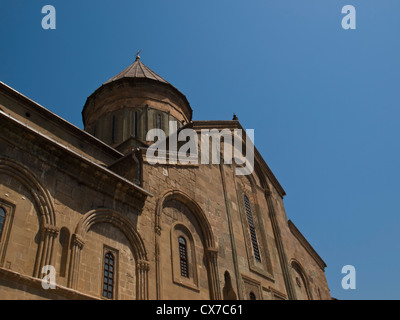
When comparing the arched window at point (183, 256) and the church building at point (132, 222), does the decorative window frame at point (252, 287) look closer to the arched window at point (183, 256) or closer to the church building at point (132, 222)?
the church building at point (132, 222)

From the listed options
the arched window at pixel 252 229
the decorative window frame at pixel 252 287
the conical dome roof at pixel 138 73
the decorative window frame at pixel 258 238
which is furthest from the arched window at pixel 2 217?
the conical dome roof at pixel 138 73

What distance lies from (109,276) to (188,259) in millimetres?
3028

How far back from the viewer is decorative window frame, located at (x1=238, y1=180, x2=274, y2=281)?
1427 centimetres

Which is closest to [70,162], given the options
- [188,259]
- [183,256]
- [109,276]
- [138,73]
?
[109,276]

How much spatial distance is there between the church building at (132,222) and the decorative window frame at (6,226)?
20 millimetres

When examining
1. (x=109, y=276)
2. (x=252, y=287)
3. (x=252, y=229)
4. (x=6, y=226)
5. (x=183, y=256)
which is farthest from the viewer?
(x=252, y=229)

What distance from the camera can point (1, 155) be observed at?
26.4 feet

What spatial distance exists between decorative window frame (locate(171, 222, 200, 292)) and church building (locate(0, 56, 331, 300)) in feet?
0.11

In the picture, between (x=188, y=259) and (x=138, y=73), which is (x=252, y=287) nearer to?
(x=188, y=259)

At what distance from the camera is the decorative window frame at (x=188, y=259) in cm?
1072

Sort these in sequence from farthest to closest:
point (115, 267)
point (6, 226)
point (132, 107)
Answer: point (132, 107) → point (115, 267) → point (6, 226)

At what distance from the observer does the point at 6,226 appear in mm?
7582
